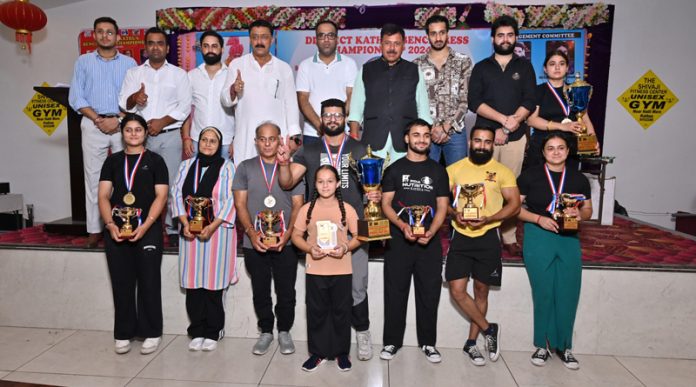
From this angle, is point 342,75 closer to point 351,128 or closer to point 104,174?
point 351,128

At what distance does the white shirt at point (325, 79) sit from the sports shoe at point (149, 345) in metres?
1.98

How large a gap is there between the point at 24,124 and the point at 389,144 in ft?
21.7

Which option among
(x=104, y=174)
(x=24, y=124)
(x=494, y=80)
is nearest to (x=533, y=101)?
(x=494, y=80)

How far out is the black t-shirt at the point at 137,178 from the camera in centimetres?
328

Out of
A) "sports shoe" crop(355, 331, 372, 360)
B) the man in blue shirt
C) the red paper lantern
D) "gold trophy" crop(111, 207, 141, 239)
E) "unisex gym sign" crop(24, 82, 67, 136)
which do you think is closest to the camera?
"gold trophy" crop(111, 207, 141, 239)

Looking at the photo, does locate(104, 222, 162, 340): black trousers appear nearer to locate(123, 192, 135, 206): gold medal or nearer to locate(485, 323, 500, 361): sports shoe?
locate(123, 192, 135, 206): gold medal

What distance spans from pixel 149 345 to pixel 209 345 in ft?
1.33

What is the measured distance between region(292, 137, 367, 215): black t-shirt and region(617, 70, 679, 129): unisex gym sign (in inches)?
198

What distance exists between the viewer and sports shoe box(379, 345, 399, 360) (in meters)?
3.32

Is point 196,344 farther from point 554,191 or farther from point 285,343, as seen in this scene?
point 554,191

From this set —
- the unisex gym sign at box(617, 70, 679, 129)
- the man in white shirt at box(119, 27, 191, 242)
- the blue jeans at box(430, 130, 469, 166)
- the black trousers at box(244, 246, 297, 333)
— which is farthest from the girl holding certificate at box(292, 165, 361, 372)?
the unisex gym sign at box(617, 70, 679, 129)

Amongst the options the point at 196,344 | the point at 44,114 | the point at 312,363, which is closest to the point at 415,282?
the point at 312,363

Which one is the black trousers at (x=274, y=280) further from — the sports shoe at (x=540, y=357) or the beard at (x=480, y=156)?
the sports shoe at (x=540, y=357)

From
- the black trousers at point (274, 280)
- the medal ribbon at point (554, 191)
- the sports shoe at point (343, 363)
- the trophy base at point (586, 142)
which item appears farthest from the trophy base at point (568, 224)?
the black trousers at point (274, 280)
